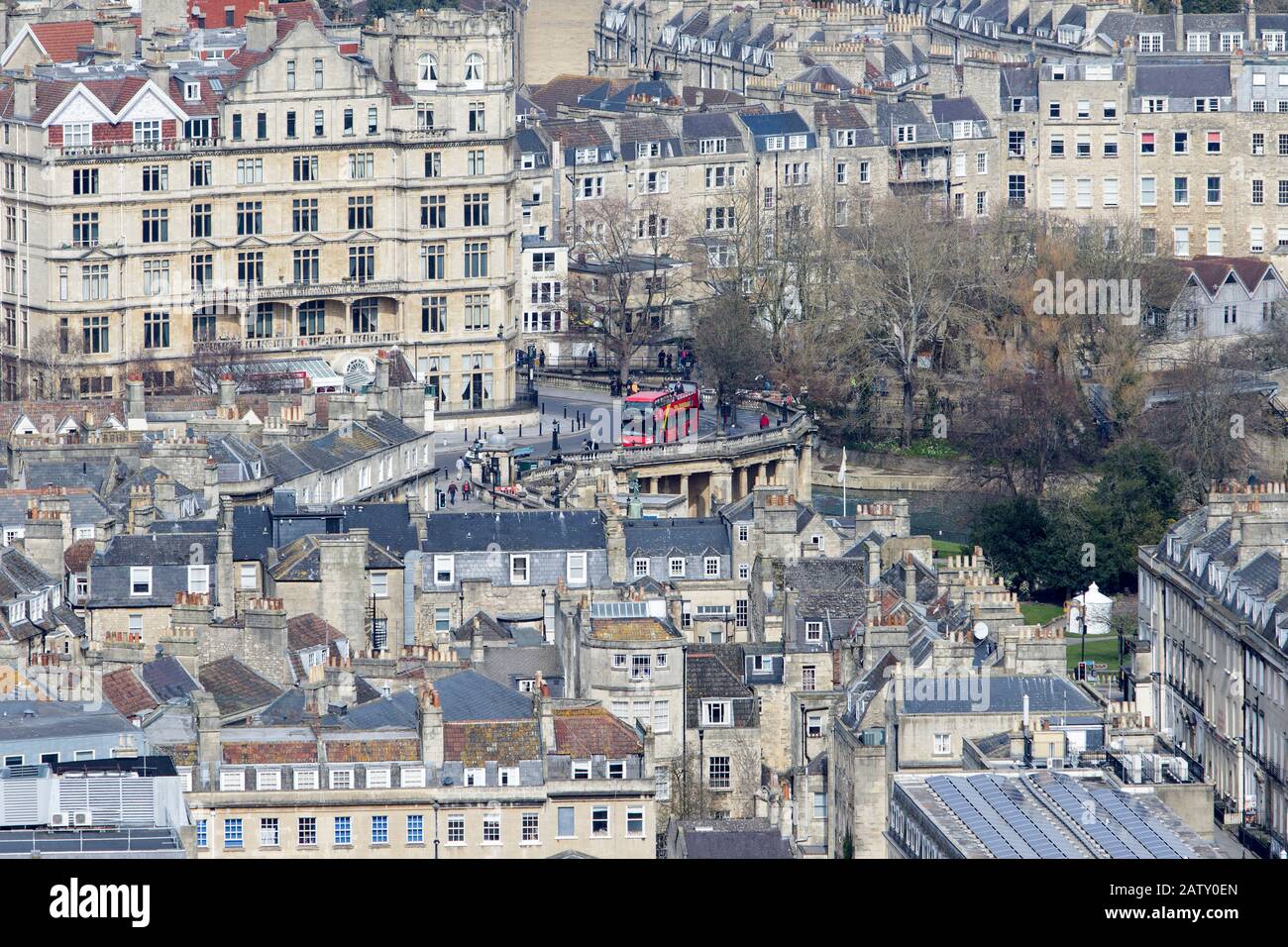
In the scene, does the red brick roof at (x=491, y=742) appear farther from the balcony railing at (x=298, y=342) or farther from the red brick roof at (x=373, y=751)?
the balcony railing at (x=298, y=342)

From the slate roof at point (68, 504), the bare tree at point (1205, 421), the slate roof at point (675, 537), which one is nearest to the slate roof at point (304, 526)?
the slate roof at point (68, 504)

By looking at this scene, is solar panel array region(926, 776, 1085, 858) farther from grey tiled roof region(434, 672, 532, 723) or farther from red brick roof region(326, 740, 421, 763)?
red brick roof region(326, 740, 421, 763)

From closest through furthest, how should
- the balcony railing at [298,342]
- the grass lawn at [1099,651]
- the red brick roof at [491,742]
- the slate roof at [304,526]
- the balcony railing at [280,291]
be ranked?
the red brick roof at [491,742]
the slate roof at [304,526]
the grass lawn at [1099,651]
the balcony railing at [298,342]
the balcony railing at [280,291]

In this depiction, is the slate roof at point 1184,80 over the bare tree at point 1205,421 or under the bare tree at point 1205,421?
over

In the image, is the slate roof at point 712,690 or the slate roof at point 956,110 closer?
the slate roof at point 712,690

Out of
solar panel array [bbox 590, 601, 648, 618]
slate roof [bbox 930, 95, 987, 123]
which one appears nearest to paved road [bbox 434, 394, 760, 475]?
slate roof [bbox 930, 95, 987, 123]
